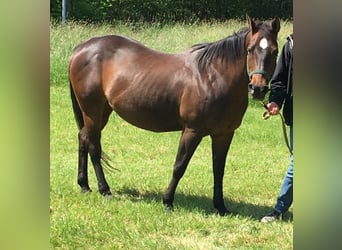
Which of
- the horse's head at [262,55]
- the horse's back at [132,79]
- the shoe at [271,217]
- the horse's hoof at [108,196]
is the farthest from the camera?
the horse's back at [132,79]

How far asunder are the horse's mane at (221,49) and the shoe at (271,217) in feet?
2.83

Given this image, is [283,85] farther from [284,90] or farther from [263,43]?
[263,43]

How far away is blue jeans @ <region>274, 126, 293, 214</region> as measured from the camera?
229 centimetres

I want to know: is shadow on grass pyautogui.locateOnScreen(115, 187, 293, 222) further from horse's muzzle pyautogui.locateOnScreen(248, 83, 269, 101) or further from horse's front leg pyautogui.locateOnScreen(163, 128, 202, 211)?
horse's muzzle pyautogui.locateOnScreen(248, 83, 269, 101)

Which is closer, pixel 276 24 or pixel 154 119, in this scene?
pixel 276 24

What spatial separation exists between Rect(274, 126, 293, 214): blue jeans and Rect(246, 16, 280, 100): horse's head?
10.2 inches

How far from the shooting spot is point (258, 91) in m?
2.24

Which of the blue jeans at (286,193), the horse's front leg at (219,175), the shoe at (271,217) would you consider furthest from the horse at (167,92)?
the blue jeans at (286,193)

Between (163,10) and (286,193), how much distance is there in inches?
43.0

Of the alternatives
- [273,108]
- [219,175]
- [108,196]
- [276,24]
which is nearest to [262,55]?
[276,24]

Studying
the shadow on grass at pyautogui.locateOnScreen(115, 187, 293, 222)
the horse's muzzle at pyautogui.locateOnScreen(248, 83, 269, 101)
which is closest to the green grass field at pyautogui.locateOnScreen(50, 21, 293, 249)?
the shadow on grass at pyautogui.locateOnScreen(115, 187, 293, 222)

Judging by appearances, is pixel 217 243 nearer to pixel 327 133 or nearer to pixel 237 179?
pixel 237 179

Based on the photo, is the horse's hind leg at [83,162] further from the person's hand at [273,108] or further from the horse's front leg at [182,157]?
the person's hand at [273,108]

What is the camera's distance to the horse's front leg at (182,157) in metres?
2.61
